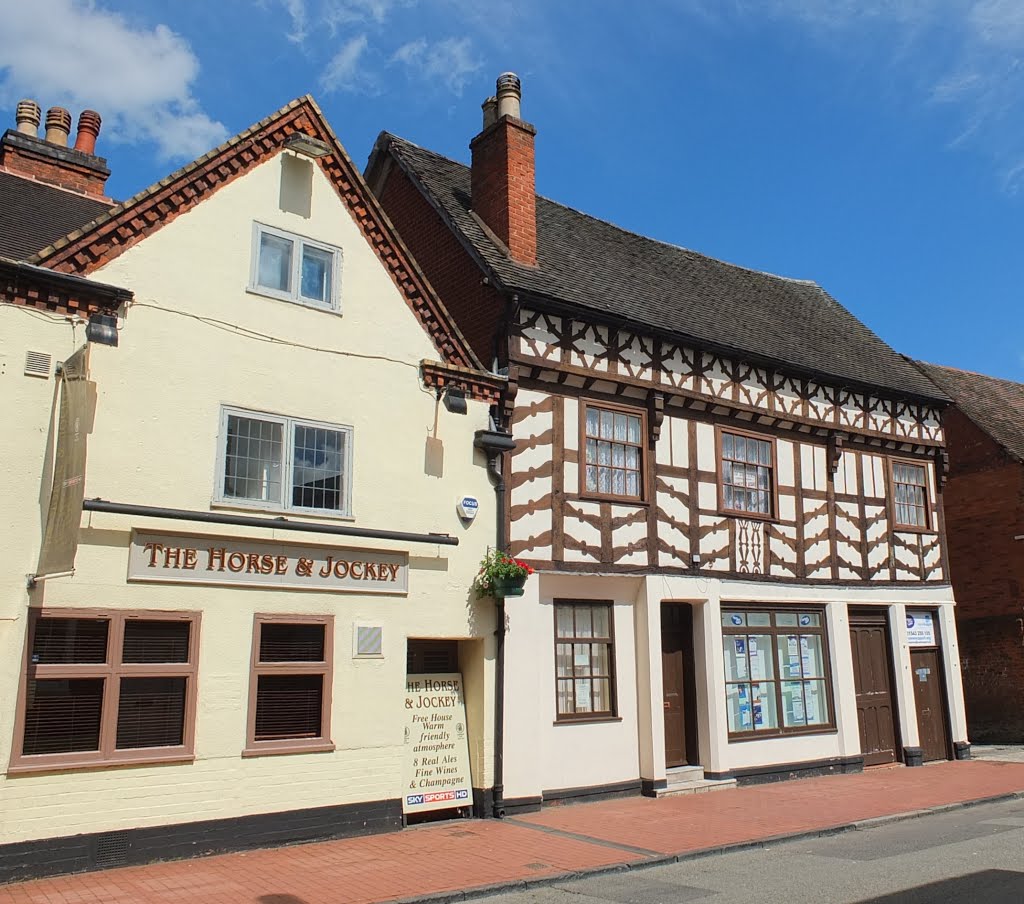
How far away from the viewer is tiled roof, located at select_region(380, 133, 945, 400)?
50.9 feet

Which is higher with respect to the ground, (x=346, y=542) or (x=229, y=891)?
(x=346, y=542)

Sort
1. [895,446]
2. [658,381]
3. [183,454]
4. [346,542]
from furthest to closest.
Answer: [895,446] → [658,381] → [346,542] → [183,454]

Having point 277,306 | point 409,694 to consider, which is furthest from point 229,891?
point 277,306

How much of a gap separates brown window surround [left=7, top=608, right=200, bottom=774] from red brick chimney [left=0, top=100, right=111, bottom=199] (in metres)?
8.90

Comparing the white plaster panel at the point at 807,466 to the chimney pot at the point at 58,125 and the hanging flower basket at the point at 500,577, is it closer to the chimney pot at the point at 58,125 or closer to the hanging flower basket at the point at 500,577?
the hanging flower basket at the point at 500,577

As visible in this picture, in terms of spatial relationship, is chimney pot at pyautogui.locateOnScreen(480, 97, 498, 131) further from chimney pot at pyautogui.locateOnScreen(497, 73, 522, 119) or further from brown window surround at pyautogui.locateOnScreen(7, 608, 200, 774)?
brown window surround at pyautogui.locateOnScreen(7, 608, 200, 774)

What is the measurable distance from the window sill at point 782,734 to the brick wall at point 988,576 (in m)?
7.40

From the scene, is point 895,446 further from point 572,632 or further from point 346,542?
point 346,542

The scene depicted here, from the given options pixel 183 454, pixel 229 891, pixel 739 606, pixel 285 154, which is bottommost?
pixel 229 891

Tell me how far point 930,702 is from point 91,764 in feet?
54.1

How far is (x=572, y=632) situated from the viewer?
14.4 meters

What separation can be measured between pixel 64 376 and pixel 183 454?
1499mm

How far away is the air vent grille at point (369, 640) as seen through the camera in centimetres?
1170

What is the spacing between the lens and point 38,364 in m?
9.89
